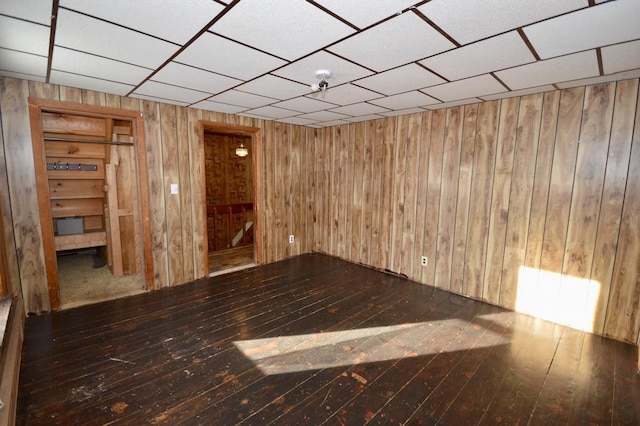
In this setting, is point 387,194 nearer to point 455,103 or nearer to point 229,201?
point 455,103

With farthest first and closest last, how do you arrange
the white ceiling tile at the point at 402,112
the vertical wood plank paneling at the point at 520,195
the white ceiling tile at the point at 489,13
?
the white ceiling tile at the point at 402,112, the vertical wood plank paneling at the point at 520,195, the white ceiling tile at the point at 489,13

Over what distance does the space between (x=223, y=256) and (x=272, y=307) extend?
242 cm

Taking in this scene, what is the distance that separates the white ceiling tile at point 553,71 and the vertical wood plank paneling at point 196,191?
→ 3436mm

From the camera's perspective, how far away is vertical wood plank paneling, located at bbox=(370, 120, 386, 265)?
14.0ft

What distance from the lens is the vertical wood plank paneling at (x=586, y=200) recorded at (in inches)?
102

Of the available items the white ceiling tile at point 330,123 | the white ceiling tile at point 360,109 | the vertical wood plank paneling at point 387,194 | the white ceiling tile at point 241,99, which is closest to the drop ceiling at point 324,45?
the white ceiling tile at point 241,99

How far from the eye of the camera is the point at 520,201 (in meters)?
3.08

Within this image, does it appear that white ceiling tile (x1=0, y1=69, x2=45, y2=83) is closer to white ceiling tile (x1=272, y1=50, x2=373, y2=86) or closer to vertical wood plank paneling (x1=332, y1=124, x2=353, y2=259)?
white ceiling tile (x1=272, y1=50, x2=373, y2=86)

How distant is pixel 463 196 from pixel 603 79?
156 centimetres

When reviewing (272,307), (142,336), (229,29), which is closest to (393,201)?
(272,307)

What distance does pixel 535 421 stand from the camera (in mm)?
1704

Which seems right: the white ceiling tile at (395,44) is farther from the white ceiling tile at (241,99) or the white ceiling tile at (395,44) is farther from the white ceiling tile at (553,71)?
the white ceiling tile at (241,99)

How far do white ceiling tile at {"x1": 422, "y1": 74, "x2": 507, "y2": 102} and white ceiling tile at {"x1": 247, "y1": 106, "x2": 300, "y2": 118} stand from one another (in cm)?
183

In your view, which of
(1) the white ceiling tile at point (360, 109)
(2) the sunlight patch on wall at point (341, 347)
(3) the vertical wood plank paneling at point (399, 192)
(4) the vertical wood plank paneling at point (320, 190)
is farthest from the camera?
(4) the vertical wood plank paneling at point (320, 190)
